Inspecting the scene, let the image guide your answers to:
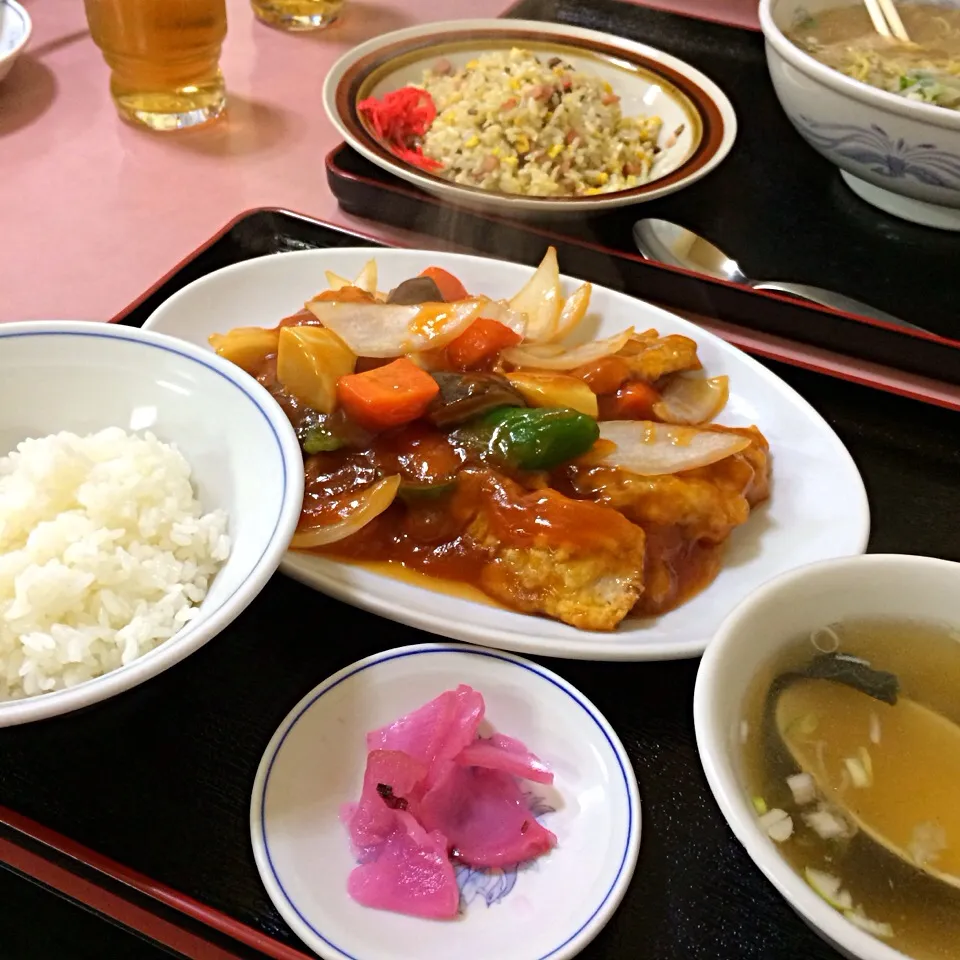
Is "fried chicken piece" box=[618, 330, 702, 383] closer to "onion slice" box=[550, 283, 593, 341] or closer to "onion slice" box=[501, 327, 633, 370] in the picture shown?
"onion slice" box=[501, 327, 633, 370]

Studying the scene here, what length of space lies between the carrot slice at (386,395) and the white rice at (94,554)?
1.11 feet

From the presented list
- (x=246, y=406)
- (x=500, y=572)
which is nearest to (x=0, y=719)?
(x=246, y=406)

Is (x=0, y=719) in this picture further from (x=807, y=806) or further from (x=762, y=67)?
(x=762, y=67)

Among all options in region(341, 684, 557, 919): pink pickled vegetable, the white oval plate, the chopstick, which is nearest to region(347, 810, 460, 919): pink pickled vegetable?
region(341, 684, 557, 919): pink pickled vegetable

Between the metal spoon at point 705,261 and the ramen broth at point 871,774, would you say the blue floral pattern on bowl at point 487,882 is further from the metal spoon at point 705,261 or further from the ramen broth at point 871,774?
the metal spoon at point 705,261

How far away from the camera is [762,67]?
362cm

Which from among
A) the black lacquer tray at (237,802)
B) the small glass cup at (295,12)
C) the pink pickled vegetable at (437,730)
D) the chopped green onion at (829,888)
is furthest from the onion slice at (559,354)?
the small glass cup at (295,12)

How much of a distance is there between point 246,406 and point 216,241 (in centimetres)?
97

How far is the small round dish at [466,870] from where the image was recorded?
126 cm

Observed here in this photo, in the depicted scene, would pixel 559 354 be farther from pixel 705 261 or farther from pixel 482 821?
pixel 482 821

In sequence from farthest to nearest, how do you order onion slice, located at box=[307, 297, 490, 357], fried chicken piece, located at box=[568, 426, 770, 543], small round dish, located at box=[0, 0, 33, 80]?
small round dish, located at box=[0, 0, 33, 80] < onion slice, located at box=[307, 297, 490, 357] < fried chicken piece, located at box=[568, 426, 770, 543]

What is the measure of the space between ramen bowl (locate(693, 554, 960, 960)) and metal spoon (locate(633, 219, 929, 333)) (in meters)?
1.15

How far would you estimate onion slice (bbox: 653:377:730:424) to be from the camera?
2.02m

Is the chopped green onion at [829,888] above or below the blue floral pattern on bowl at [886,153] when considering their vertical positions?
below
